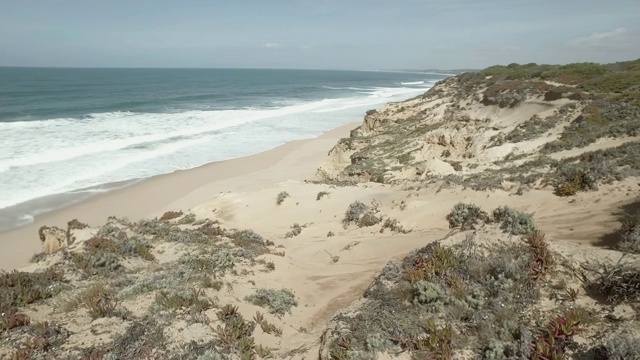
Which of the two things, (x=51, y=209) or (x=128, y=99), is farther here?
(x=128, y=99)

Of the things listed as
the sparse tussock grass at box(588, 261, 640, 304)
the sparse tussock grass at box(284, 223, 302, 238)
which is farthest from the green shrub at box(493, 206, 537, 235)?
the sparse tussock grass at box(284, 223, 302, 238)

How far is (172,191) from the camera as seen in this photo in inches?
806

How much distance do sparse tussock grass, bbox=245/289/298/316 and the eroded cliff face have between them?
715cm

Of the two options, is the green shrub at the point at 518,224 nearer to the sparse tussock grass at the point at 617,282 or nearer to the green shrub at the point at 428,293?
the sparse tussock grass at the point at 617,282

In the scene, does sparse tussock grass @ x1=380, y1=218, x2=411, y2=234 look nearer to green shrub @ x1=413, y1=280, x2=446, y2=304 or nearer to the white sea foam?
green shrub @ x1=413, y1=280, x2=446, y2=304

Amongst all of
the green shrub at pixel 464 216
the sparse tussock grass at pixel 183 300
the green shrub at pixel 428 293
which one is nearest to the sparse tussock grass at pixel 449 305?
the green shrub at pixel 428 293

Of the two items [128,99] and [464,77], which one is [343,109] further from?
[128,99]

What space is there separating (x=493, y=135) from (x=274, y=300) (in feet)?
53.0

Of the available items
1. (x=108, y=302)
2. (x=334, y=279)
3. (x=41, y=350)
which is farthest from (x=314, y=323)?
(x=41, y=350)

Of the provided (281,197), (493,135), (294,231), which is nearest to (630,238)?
(294,231)

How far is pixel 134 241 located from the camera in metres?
9.03

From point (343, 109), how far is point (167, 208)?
39954 millimetres

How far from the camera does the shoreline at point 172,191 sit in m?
14.6

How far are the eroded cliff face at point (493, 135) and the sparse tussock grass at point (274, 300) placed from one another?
7154 millimetres
